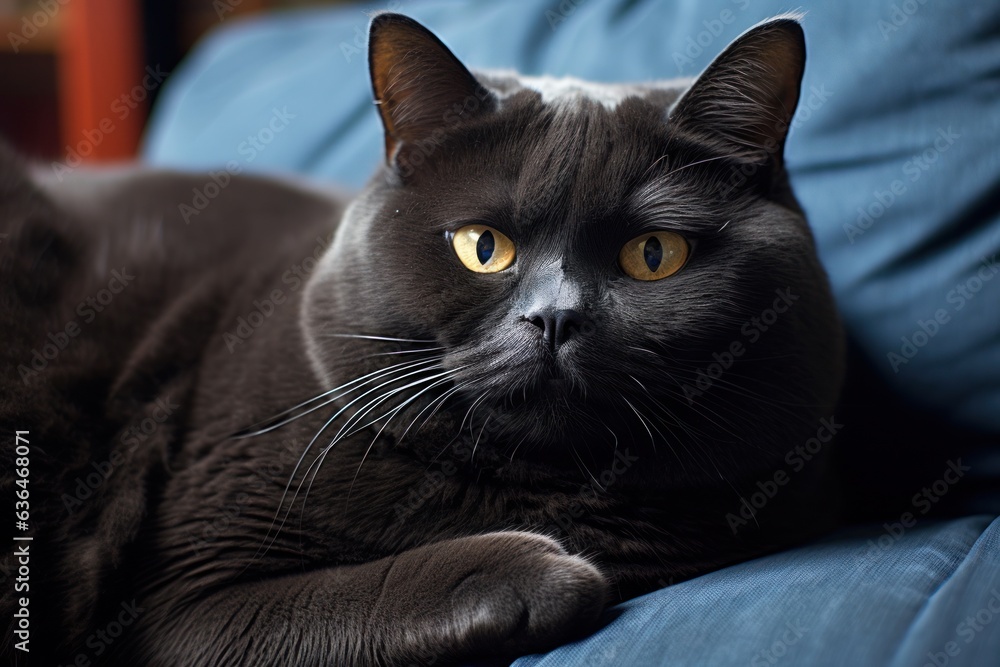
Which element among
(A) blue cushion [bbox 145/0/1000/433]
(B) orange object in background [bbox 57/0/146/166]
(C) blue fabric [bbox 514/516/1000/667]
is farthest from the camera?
(B) orange object in background [bbox 57/0/146/166]

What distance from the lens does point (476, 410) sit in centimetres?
96

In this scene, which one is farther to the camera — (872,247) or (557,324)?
(872,247)

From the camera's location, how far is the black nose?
84cm

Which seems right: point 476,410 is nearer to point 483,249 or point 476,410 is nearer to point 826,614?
point 483,249

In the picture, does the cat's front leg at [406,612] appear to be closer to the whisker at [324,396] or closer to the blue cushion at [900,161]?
the whisker at [324,396]

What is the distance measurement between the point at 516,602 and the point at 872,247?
753 millimetres

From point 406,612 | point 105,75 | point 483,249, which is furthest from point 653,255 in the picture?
point 105,75

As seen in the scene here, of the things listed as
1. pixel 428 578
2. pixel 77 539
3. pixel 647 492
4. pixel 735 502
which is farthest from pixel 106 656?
pixel 735 502

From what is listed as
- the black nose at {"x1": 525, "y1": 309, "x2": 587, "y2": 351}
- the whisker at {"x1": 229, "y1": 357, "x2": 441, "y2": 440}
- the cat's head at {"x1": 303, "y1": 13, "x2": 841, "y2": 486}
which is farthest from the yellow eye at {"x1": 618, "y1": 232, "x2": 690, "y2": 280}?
the whisker at {"x1": 229, "y1": 357, "x2": 441, "y2": 440}

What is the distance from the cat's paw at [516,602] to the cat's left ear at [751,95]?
0.51 meters

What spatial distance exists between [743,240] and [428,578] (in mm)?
509

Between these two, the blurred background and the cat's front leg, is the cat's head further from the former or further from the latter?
the blurred background

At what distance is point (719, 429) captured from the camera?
0.95m

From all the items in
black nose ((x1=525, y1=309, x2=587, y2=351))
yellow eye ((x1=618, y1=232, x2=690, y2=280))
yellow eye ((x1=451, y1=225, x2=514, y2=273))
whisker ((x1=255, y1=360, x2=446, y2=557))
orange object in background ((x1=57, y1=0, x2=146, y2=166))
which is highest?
orange object in background ((x1=57, y1=0, x2=146, y2=166))
